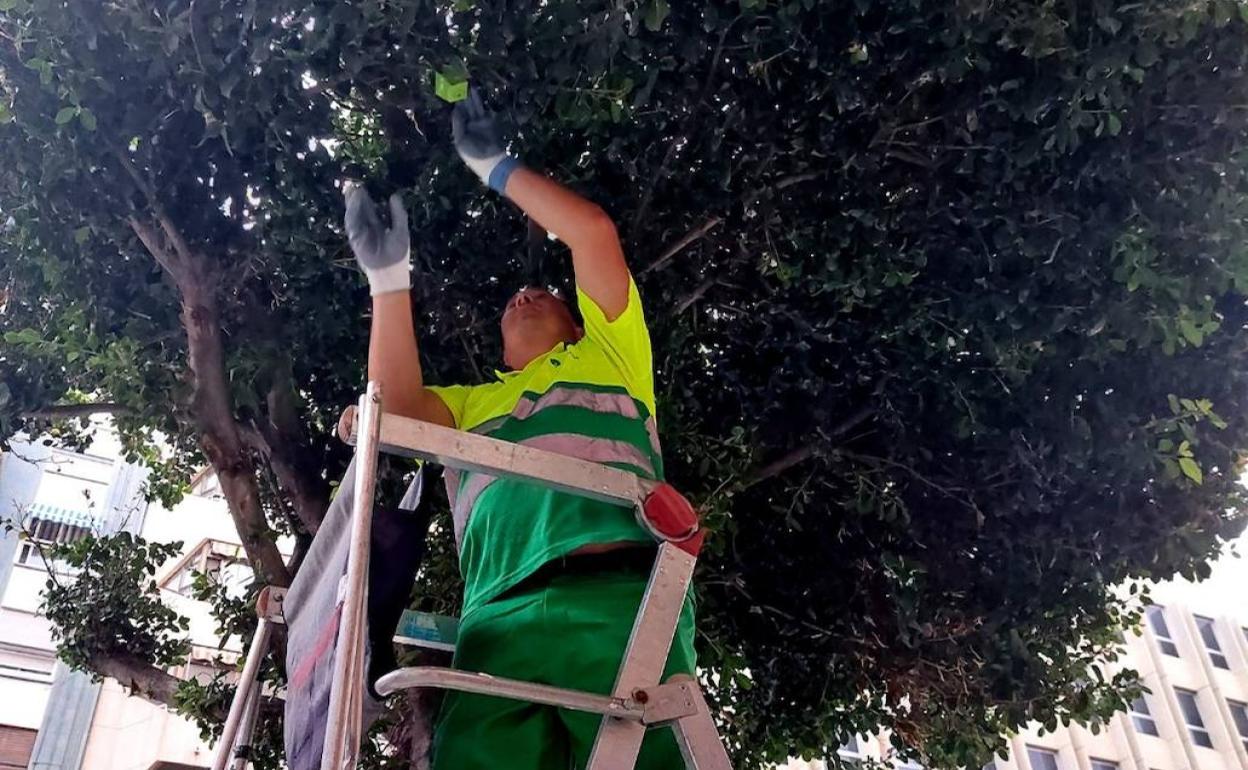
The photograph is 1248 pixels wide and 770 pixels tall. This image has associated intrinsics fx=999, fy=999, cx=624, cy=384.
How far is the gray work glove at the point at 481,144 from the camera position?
382cm

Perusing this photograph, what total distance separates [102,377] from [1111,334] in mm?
5227

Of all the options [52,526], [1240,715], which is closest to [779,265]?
[52,526]

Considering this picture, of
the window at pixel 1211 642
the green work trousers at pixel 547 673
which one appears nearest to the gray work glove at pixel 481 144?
the green work trousers at pixel 547 673

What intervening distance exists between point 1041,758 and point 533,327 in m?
28.4

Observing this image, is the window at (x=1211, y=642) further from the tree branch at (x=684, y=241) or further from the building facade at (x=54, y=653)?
the tree branch at (x=684, y=241)

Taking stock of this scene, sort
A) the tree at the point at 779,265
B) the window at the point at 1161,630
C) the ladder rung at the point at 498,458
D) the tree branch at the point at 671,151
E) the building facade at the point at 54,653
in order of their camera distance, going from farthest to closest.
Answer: the window at the point at 1161,630, the building facade at the point at 54,653, the tree branch at the point at 671,151, the tree at the point at 779,265, the ladder rung at the point at 498,458

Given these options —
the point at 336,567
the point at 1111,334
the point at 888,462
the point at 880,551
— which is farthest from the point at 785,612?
the point at 336,567

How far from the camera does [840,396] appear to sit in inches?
226

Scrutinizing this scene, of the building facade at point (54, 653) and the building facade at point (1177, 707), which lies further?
the building facade at point (1177, 707)

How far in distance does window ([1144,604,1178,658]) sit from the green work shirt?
32975 millimetres

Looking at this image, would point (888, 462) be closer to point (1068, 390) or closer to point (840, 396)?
point (840, 396)

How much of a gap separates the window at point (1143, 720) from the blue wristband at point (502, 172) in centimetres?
3143

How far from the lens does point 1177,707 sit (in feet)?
99.8

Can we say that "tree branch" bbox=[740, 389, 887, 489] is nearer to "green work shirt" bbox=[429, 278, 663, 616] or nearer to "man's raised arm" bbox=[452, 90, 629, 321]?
"green work shirt" bbox=[429, 278, 663, 616]
